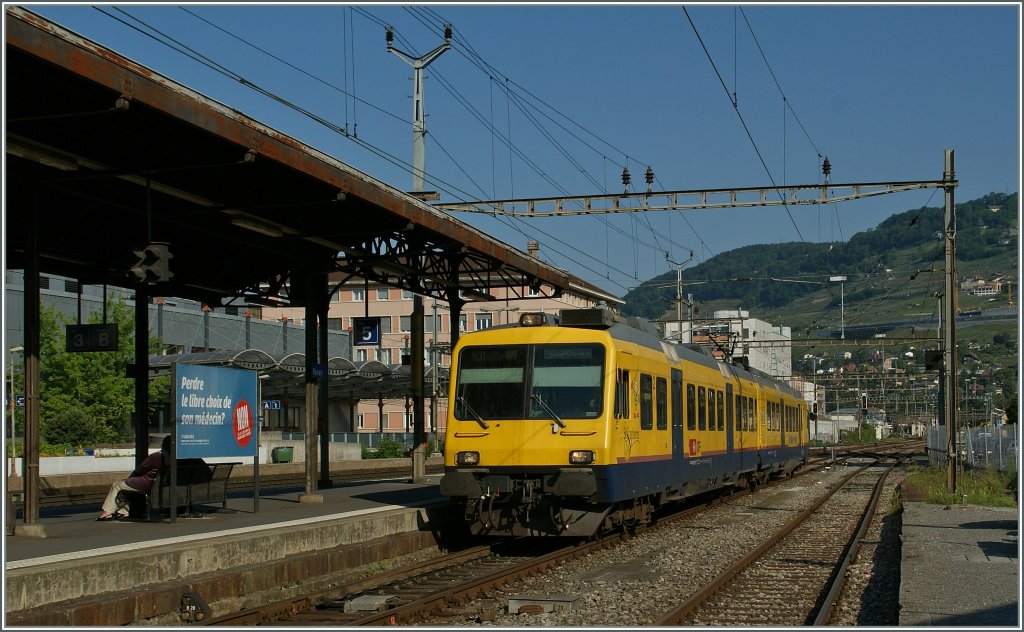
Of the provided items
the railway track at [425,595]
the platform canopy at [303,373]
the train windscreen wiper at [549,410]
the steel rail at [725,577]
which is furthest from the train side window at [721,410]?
the platform canopy at [303,373]

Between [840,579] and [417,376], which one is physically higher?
[417,376]

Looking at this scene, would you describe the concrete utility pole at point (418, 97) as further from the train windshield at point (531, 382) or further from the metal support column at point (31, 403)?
the metal support column at point (31, 403)

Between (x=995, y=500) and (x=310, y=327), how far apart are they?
13197 mm

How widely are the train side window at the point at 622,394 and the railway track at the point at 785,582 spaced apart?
2449 mm

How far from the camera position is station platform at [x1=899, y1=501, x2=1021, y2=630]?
9.23 metres

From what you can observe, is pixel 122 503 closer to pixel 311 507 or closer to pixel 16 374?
pixel 311 507

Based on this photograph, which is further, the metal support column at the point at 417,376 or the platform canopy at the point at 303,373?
the platform canopy at the point at 303,373

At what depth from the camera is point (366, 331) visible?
72.1 feet

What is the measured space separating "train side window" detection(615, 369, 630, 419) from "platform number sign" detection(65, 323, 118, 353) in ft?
20.9

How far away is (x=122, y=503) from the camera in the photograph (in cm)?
1464

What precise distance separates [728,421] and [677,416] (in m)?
5.14

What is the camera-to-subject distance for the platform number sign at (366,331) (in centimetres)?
2172

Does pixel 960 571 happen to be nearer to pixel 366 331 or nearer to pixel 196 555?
pixel 196 555

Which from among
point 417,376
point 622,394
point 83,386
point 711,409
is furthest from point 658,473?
point 83,386
